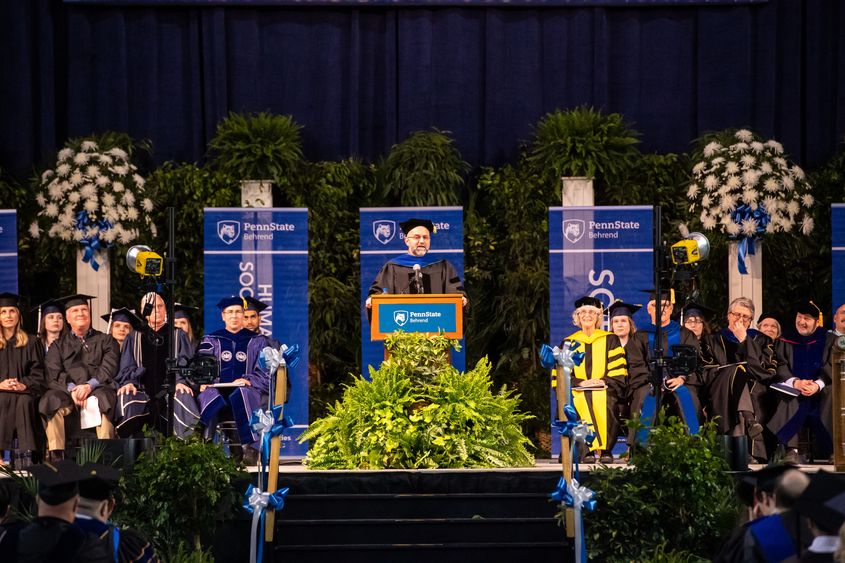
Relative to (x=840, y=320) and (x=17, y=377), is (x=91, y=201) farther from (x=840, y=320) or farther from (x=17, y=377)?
(x=840, y=320)

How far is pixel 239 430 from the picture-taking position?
A: 10.9 m

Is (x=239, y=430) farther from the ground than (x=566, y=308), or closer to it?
closer to it

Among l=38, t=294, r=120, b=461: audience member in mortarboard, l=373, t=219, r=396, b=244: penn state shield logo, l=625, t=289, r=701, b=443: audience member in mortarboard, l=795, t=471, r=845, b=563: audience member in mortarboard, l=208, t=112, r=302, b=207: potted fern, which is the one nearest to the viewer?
l=795, t=471, r=845, b=563: audience member in mortarboard

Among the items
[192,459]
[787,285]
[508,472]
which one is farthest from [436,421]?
[787,285]

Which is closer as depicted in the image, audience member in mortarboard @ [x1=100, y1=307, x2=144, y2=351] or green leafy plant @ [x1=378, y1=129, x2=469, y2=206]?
audience member in mortarboard @ [x1=100, y1=307, x2=144, y2=351]

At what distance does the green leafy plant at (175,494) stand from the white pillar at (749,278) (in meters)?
5.67

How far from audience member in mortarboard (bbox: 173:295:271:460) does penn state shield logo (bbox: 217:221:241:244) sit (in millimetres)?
544

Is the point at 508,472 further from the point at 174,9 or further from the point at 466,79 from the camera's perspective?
the point at 174,9

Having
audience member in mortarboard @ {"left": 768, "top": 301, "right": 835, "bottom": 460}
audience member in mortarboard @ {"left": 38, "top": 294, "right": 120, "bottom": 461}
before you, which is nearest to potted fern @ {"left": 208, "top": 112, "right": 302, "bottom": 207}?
audience member in mortarboard @ {"left": 38, "top": 294, "right": 120, "bottom": 461}

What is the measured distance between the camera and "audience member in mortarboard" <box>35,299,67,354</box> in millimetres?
11227

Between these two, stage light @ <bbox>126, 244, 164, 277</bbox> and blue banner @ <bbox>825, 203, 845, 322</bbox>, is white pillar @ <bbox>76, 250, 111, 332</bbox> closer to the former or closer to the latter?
stage light @ <bbox>126, 244, 164, 277</bbox>

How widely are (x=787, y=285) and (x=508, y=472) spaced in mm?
5203

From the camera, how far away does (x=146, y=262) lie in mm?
9469

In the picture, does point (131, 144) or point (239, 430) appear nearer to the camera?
point (239, 430)
